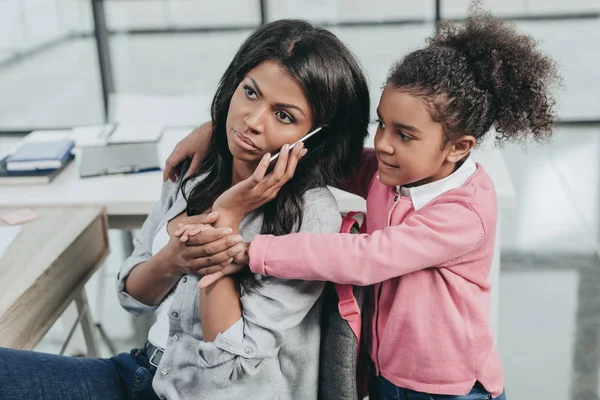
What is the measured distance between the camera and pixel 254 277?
134 cm

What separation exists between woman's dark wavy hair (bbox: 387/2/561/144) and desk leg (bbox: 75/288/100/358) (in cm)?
134

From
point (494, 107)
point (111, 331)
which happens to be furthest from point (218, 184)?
point (111, 331)

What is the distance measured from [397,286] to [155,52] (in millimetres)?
6474

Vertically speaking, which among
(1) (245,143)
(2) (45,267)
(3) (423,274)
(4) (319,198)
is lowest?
(2) (45,267)

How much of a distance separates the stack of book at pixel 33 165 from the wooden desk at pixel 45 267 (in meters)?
0.21

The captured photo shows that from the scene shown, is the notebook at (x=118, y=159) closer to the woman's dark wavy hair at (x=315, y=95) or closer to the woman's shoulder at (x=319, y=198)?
the woman's dark wavy hair at (x=315, y=95)

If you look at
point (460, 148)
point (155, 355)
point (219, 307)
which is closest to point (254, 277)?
point (219, 307)

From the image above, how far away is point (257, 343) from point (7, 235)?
846 mm

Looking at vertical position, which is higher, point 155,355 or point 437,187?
point 437,187

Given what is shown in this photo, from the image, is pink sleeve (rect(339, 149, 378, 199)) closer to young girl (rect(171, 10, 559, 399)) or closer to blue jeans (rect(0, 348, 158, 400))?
young girl (rect(171, 10, 559, 399))

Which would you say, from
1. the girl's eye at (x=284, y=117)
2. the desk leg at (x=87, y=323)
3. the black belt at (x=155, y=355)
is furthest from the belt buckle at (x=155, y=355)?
the desk leg at (x=87, y=323)

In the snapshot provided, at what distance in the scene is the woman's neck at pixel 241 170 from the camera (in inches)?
56.9

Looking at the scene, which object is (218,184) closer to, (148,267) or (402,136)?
(148,267)

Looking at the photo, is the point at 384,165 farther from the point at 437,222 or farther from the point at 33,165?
the point at 33,165
